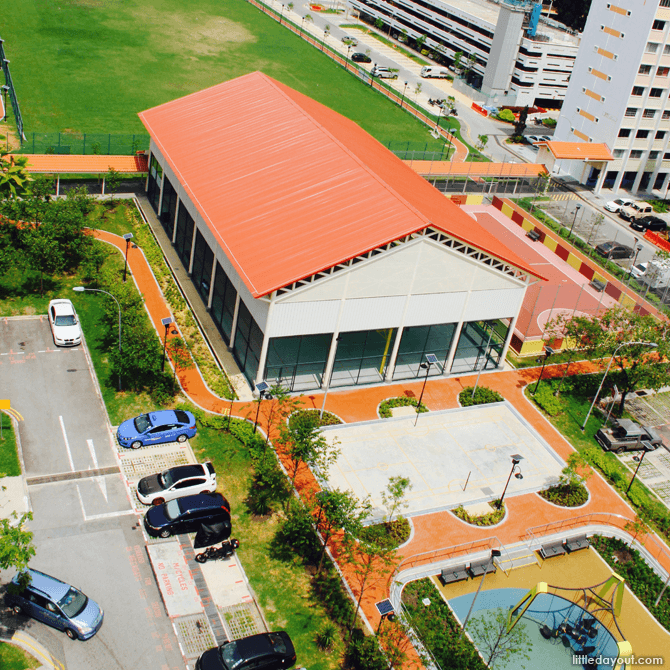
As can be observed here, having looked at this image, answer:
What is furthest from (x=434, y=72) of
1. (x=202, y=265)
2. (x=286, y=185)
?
(x=202, y=265)

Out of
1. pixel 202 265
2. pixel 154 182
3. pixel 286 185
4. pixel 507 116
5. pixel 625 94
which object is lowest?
pixel 202 265

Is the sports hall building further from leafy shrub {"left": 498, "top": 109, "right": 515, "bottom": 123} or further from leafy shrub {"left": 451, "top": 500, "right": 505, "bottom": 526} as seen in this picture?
leafy shrub {"left": 498, "top": 109, "right": 515, "bottom": 123}

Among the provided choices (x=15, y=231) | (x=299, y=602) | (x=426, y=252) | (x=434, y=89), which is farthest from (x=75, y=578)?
(x=434, y=89)

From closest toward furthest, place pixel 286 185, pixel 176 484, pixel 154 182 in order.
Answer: pixel 176 484 < pixel 286 185 < pixel 154 182

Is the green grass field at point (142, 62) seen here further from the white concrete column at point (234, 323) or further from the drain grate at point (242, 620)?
the drain grate at point (242, 620)

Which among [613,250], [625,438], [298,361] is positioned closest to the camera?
[298,361]

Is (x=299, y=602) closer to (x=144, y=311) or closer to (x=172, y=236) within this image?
(x=144, y=311)

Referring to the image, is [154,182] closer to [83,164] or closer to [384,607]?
[83,164]
